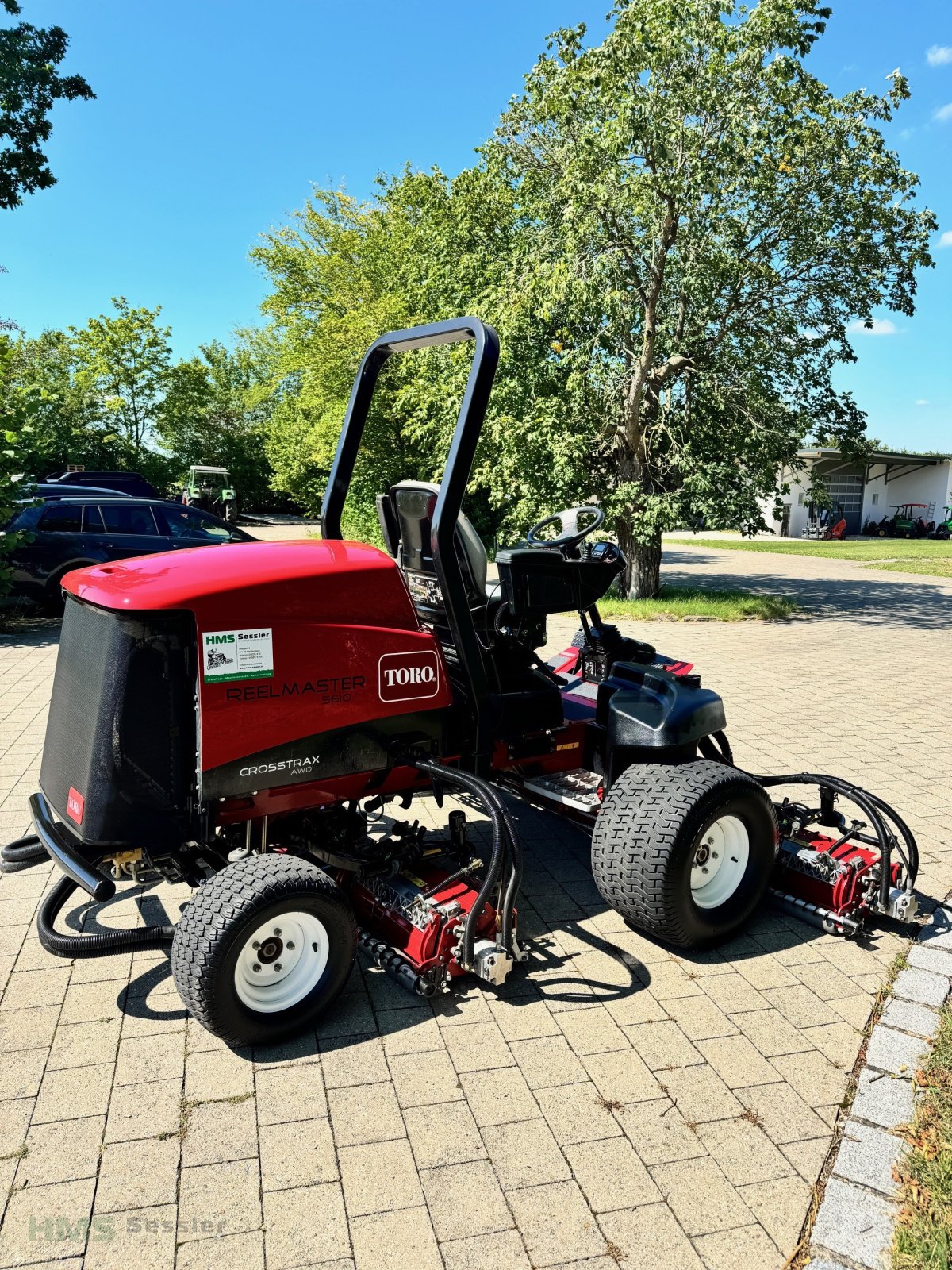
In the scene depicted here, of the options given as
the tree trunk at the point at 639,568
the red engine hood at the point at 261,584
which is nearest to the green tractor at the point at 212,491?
the tree trunk at the point at 639,568

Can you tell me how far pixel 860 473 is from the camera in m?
43.3

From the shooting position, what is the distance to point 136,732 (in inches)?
115

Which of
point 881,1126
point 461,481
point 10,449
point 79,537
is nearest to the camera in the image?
point 881,1126

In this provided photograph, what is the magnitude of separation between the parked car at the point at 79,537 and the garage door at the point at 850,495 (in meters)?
37.6

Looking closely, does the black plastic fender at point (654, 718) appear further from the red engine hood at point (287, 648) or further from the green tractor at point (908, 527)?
the green tractor at point (908, 527)

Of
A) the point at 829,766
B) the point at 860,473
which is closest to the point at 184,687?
the point at 829,766

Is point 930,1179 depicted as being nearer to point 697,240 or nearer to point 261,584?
point 261,584

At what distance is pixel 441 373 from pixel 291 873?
12.5 metres

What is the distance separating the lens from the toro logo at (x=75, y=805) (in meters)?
2.99

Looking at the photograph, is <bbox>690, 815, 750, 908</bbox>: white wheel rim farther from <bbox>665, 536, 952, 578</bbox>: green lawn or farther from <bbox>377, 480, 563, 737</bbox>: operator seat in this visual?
<bbox>665, 536, 952, 578</bbox>: green lawn

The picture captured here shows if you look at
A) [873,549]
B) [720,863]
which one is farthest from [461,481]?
[873,549]

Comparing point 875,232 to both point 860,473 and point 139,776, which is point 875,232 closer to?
point 139,776

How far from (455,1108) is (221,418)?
4066cm

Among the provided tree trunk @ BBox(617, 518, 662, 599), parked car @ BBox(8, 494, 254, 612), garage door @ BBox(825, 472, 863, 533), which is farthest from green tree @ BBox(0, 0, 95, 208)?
garage door @ BBox(825, 472, 863, 533)
